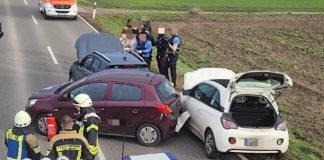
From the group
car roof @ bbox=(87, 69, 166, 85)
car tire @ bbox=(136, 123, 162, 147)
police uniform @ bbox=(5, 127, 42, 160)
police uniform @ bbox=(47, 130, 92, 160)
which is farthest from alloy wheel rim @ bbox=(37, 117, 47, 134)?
police uniform @ bbox=(47, 130, 92, 160)

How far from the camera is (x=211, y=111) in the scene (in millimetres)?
11266

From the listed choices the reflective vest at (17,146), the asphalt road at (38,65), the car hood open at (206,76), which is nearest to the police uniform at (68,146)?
the reflective vest at (17,146)

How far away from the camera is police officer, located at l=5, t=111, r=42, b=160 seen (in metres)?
7.52

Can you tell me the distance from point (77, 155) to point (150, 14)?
1335 inches

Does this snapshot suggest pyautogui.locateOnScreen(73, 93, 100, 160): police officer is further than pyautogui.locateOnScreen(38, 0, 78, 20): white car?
No

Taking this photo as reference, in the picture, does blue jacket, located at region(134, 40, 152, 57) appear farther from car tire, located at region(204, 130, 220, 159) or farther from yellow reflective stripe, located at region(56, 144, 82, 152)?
yellow reflective stripe, located at region(56, 144, 82, 152)

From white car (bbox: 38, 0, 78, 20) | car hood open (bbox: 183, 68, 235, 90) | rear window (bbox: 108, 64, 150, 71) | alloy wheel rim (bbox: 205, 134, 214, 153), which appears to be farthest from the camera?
white car (bbox: 38, 0, 78, 20)

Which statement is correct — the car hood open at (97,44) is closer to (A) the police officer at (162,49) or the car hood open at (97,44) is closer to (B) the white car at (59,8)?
(A) the police officer at (162,49)

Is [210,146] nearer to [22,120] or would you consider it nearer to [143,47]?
[22,120]

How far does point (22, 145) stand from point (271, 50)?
2047cm

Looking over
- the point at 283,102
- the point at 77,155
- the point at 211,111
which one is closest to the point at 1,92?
the point at 211,111

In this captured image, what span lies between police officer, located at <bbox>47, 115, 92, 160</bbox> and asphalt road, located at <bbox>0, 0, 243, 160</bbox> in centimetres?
386

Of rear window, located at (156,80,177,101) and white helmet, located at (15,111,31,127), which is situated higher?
white helmet, located at (15,111,31,127)

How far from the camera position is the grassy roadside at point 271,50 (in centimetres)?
1382
